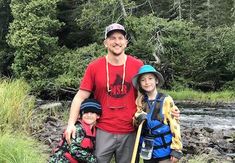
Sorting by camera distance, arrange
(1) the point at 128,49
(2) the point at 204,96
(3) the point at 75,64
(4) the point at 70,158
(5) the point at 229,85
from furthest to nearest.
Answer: (5) the point at 229,85, (1) the point at 128,49, (3) the point at 75,64, (2) the point at 204,96, (4) the point at 70,158

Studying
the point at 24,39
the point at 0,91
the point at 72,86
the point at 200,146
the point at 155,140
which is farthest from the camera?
the point at 24,39

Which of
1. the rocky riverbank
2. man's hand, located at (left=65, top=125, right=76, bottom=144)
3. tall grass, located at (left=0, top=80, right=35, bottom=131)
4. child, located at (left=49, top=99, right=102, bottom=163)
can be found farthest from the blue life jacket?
tall grass, located at (left=0, top=80, right=35, bottom=131)

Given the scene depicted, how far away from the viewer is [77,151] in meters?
4.79

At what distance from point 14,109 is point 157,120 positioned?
4.82 metres

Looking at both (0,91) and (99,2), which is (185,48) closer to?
(99,2)

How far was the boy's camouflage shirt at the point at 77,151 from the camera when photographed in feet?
15.6

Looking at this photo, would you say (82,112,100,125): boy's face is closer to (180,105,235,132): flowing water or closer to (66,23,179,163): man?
(66,23,179,163): man

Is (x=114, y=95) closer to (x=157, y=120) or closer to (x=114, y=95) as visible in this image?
(x=114, y=95)

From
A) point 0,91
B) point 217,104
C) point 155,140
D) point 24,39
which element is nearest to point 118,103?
point 155,140

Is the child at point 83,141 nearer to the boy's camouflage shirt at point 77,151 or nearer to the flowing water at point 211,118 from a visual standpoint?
the boy's camouflage shirt at point 77,151

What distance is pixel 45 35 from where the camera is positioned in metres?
31.8

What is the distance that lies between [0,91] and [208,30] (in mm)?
26457

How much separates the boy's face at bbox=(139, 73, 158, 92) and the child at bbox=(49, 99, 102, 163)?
0.50 m

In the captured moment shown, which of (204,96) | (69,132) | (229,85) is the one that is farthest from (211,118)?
(69,132)
